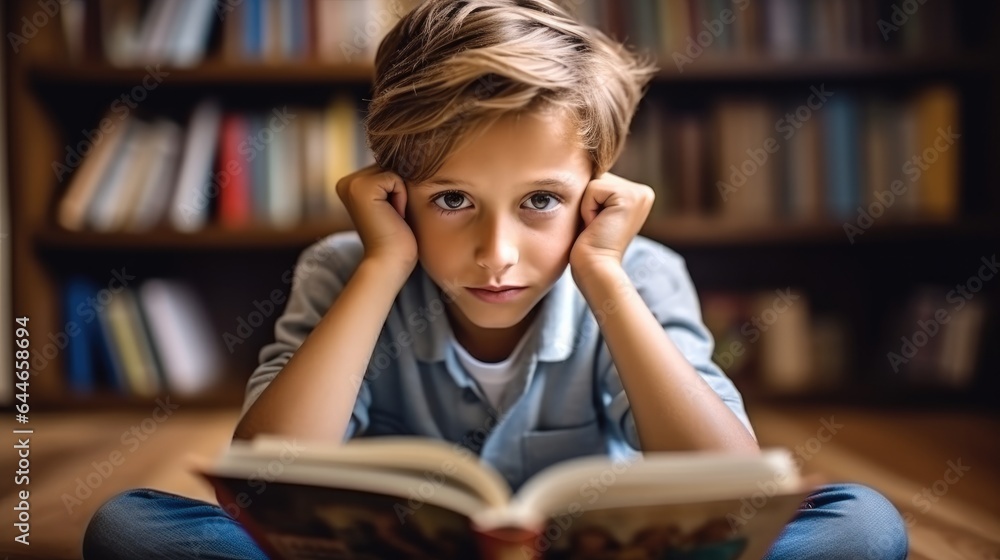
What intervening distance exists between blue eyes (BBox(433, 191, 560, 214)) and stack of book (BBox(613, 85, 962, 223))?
40.2 inches

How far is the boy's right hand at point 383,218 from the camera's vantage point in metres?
0.87

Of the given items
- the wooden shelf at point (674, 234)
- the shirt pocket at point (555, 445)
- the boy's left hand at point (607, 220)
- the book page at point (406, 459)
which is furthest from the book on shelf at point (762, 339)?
the book page at point (406, 459)

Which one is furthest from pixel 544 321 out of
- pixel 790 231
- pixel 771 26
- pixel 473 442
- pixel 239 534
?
pixel 771 26

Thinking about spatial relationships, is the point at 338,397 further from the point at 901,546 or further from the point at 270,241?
the point at 270,241

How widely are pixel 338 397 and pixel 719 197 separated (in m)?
1.29

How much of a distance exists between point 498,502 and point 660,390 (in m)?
0.26

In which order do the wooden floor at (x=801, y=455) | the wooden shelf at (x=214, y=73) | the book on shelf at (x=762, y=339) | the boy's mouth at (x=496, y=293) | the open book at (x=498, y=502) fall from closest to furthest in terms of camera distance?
the open book at (x=498, y=502)
the boy's mouth at (x=496, y=293)
the wooden floor at (x=801, y=455)
the wooden shelf at (x=214, y=73)
the book on shelf at (x=762, y=339)

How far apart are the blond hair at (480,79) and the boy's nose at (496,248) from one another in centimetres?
8

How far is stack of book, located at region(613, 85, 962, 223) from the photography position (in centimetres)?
183

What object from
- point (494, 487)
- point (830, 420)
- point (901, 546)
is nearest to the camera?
point (494, 487)

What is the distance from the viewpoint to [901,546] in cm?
77

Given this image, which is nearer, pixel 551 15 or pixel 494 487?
pixel 494 487

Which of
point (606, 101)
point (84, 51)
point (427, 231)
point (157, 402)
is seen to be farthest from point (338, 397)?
point (84, 51)

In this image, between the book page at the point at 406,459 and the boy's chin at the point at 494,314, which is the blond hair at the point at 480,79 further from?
the book page at the point at 406,459
